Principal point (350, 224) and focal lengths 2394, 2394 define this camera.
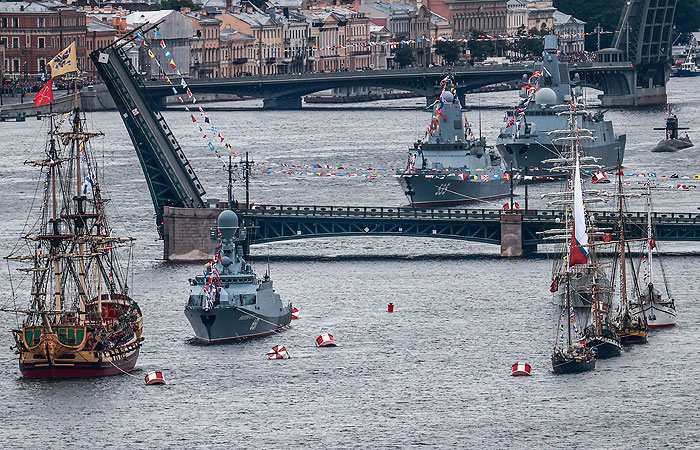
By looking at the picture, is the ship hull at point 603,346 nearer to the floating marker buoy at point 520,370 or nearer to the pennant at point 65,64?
the floating marker buoy at point 520,370

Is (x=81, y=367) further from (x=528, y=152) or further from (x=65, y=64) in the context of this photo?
(x=528, y=152)

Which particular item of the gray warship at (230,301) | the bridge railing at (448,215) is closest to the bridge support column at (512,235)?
the bridge railing at (448,215)

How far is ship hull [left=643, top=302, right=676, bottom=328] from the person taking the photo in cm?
8094

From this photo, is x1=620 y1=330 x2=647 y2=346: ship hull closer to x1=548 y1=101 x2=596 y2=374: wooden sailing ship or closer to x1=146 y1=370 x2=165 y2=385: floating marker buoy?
x1=548 y1=101 x2=596 y2=374: wooden sailing ship

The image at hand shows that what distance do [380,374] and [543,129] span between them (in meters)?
74.5

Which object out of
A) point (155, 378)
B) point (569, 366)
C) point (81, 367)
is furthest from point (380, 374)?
point (81, 367)

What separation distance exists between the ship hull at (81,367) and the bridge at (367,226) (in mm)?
24048

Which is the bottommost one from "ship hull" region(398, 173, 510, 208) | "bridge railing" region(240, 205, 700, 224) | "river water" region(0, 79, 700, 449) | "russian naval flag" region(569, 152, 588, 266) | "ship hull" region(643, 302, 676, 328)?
"river water" region(0, 79, 700, 449)

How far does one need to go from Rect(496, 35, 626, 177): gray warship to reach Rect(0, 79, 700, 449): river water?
133 ft

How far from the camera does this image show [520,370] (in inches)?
2894

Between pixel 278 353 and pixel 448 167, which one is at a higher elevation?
pixel 448 167

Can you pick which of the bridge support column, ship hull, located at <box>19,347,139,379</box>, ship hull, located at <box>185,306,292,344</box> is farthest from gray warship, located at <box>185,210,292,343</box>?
the bridge support column

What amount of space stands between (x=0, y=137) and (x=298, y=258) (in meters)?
80.4

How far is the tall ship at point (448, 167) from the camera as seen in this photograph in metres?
123
